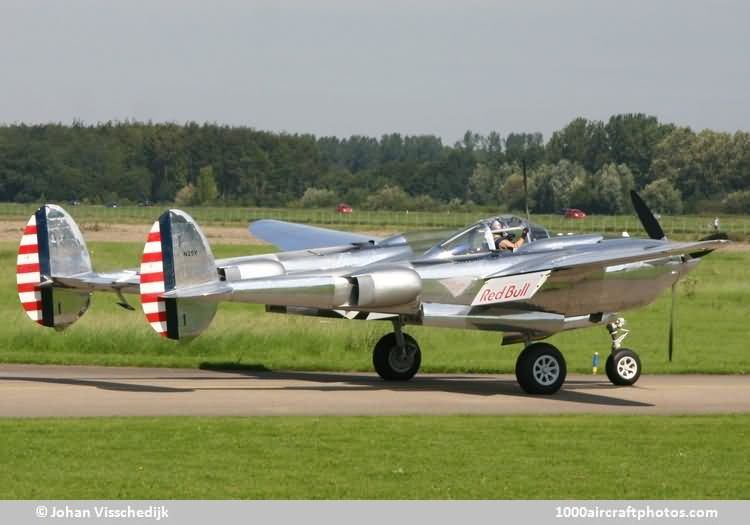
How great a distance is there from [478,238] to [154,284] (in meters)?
5.24

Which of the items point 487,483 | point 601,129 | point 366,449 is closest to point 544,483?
point 487,483

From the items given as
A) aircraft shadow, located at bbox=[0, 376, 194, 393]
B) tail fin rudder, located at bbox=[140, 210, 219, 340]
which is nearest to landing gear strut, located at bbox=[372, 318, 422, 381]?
aircraft shadow, located at bbox=[0, 376, 194, 393]

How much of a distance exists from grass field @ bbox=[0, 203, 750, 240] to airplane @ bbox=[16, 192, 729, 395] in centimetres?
6000

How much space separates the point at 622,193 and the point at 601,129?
628 inches

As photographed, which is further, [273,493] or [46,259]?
[46,259]

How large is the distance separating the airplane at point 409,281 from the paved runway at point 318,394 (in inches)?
31.1

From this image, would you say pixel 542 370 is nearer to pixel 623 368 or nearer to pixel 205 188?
pixel 623 368

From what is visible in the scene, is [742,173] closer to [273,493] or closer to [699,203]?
[699,203]

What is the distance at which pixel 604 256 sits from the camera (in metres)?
20.6

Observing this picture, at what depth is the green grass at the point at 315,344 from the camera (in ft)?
82.1

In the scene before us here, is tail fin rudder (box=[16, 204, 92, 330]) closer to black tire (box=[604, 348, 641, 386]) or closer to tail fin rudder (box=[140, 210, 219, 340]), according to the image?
tail fin rudder (box=[140, 210, 219, 340])

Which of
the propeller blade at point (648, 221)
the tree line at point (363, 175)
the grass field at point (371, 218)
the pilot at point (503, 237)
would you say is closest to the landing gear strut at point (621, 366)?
the propeller blade at point (648, 221)

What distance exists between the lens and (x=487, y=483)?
12906mm

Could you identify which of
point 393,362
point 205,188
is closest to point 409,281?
point 393,362
